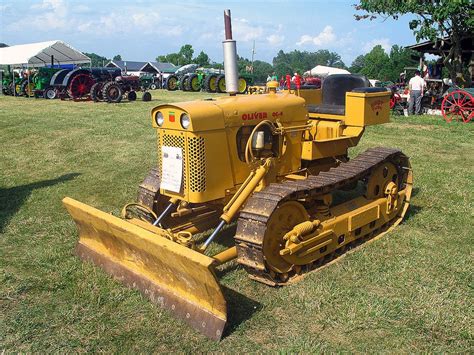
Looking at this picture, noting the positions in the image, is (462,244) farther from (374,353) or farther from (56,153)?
(56,153)

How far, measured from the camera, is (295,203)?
15.8ft

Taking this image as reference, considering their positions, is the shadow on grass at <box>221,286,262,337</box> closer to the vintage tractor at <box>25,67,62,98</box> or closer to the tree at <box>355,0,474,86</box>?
the tree at <box>355,0,474,86</box>

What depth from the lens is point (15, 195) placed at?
8.12 m

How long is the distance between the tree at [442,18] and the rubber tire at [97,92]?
12.5 m

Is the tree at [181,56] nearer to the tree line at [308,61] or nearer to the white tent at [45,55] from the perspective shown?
the tree line at [308,61]

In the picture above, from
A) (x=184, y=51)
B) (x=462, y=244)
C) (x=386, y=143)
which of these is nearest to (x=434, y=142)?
(x=386, y=143)

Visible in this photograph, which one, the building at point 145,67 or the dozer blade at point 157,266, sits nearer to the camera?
the dozer blade at point 157,266

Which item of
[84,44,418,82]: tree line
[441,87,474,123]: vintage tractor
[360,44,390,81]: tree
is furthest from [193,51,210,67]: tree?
[441,87,474,123]: vintage tractor

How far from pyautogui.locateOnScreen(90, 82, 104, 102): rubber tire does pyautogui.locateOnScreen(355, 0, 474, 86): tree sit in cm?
1245

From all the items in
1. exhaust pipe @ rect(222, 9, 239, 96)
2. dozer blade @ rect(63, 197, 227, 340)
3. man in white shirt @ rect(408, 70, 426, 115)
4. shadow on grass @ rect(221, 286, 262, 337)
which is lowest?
shadow on grass @ rect(221, 286, 262, 337)

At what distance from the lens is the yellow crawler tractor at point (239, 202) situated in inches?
168

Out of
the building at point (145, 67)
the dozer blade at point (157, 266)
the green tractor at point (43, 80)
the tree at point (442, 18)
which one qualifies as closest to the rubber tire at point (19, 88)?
the green tractor at point (43, 80)

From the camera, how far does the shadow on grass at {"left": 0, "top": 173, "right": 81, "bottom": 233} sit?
7.04 meters

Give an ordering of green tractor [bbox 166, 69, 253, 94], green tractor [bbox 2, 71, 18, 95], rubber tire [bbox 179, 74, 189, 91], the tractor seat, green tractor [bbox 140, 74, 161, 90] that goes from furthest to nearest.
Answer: green tractor [bbox 140, 74, 161, 90] < rubber tire [bbox 179, 74, 189, 91] < green tractor [bbox 166, 69, 253, 94] < green tractor [bbox 2, 71, 18, 95] < the tractor seat
